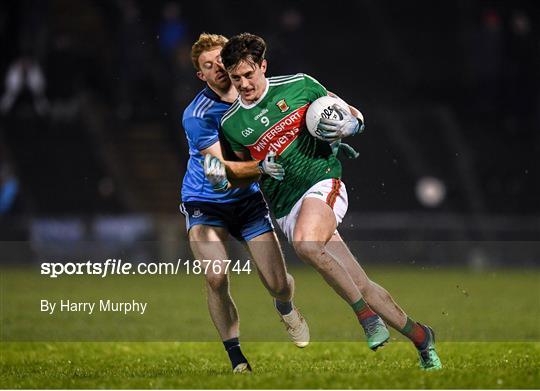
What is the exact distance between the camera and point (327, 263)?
8352 millimetres

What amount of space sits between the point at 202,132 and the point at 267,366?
1.76 m

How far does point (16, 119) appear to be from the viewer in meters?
20.7

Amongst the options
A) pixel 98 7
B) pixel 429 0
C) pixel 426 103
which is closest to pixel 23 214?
pixel 98 7

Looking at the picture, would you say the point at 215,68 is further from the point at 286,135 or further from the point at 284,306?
the point at 284,306

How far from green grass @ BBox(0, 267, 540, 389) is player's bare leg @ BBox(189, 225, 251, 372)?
193mm

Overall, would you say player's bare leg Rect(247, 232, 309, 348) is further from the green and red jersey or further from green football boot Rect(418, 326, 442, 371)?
green football boot Rect(418, 326, 442, 371)

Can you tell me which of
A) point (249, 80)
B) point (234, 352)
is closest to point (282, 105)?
point (249, 80)

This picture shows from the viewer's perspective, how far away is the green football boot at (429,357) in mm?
8656

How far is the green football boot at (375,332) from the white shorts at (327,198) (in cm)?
68

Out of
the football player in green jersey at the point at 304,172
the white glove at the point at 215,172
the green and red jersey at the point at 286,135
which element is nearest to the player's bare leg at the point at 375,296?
the football player in green jersey at the point at 304,172

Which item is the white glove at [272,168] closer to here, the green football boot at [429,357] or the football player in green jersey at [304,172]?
the football player in green jersey at [304,172]

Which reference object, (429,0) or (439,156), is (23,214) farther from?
(429,0)

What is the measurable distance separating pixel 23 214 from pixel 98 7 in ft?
15.7

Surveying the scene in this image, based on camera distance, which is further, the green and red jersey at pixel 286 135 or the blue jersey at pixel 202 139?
the blue jersey at pixel 202 139
